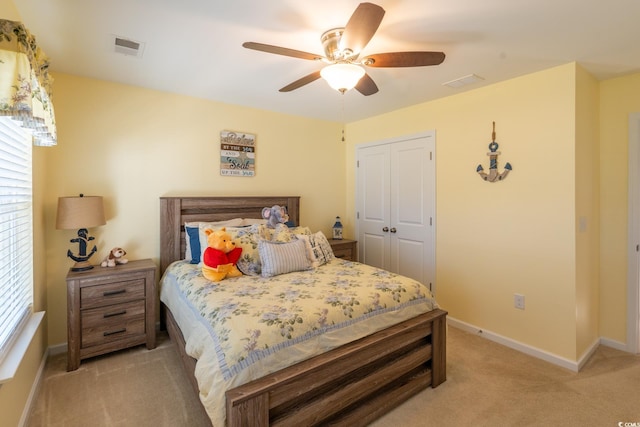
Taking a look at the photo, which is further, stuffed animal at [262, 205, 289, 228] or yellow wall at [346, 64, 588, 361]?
stuffed animal at [262, 205, 289, 228]

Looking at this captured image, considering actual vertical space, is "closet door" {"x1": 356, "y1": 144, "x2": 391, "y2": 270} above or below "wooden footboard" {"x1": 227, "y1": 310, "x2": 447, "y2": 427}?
above

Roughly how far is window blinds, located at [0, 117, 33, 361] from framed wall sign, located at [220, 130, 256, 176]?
1.66m

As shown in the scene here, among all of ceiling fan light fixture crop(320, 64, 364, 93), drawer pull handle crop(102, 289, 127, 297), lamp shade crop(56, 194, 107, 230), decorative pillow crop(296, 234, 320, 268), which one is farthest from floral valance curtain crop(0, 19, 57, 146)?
decorative pillow crop(296, 234, 320, 268)

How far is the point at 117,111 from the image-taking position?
9.42ft

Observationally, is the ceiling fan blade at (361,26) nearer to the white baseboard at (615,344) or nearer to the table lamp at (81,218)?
the table lamp at (81,218)

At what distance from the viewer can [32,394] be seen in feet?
6.60

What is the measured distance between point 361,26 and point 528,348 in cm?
290

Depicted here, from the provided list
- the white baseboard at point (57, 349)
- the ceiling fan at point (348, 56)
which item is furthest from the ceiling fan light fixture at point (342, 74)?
the white baseboard at point (57, 349)

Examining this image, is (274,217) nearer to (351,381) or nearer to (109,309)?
(109,309)

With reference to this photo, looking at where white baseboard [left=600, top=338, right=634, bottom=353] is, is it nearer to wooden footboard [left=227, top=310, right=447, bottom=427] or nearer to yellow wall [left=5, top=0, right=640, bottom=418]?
yellow wall [left=5, top=0, right=640, bottom=418]

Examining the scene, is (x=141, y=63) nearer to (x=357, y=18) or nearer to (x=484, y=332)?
(x=357, y=18)

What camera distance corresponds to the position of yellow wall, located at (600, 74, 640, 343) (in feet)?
8.80

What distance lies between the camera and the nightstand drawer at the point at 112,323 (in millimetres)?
2445

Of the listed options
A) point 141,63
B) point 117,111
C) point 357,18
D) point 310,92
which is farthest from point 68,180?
point 357,18
